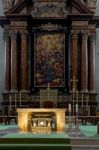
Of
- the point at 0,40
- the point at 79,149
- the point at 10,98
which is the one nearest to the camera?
the point at 79,149

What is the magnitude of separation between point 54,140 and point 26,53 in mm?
11407

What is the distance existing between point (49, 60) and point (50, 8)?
2679 millimetres

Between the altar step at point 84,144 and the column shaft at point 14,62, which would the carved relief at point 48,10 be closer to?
the column shaft at point 14,62

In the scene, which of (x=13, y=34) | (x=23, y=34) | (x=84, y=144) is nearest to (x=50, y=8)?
(x=23, y=34)

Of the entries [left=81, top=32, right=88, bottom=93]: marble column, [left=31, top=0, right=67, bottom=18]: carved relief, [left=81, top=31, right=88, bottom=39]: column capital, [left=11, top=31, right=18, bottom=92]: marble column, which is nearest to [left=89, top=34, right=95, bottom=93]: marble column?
[left=81, top=32, right=88, bottom=93]: marble column

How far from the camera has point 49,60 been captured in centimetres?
2283

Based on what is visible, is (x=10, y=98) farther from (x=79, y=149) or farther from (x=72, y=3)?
(x=79, y=149)

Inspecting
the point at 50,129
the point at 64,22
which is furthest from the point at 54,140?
the point at 64,22

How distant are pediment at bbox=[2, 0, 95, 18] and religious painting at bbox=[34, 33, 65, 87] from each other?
42.9 inches

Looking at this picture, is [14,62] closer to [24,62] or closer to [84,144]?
[24,62]

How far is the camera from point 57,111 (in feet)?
50.5

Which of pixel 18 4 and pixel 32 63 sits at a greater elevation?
pixel 18 4

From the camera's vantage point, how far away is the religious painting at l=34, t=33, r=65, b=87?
2269 cm

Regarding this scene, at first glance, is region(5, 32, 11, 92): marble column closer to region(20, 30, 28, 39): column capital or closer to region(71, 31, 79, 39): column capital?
region(20, 30, 28, 39): column capital
